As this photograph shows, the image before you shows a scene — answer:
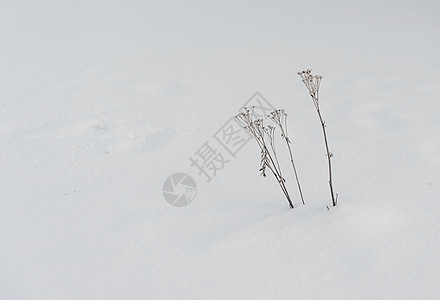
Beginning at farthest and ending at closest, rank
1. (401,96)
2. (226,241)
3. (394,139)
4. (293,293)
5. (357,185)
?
(401,96), (394,139), (357,185), (226,241), (293,293)

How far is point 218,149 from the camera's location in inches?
59.7

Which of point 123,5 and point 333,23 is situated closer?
point 333,23

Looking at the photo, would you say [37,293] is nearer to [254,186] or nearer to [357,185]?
[254,186]

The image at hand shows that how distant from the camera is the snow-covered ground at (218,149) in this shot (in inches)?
41.2

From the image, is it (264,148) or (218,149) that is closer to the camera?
(264,148)

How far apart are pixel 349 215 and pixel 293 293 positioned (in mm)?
256

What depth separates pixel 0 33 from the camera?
8.15 ft

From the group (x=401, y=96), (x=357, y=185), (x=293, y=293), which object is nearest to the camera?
(x=293, y=293)

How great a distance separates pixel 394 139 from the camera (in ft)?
4.67

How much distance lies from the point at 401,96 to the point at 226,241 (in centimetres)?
91

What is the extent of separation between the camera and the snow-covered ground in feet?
3.43

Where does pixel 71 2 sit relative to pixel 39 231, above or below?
above

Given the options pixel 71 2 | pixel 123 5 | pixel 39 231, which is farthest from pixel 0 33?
pixel 39 231

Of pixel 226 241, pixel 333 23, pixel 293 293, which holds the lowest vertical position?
pixel 293 293
